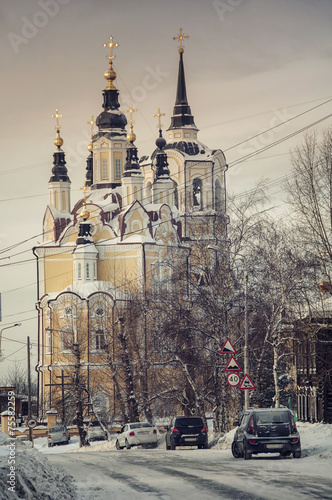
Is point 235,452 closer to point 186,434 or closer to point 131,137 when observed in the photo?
point 186,434

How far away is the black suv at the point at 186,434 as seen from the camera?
96.2 ft

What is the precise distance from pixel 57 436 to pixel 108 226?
2967 centimetres

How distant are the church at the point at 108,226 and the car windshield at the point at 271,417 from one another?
4446 cm

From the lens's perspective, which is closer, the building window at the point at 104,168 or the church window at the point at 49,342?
the church window at the point at 49,342

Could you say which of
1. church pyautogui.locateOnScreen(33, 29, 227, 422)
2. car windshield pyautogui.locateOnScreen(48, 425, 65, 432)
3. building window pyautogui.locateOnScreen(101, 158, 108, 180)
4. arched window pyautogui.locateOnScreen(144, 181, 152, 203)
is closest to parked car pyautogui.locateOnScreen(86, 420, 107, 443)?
car windshield pyautogui.locateOnScreen(48, 425, 65, 432)

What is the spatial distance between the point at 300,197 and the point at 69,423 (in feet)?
125

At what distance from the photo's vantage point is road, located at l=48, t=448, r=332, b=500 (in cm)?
1398

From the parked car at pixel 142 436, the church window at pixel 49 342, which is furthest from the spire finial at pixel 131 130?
the parked car at pixel 142 436

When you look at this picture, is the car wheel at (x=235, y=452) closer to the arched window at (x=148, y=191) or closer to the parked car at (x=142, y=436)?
the parked car at (x=142, y=436)

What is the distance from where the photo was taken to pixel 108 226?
8125cm

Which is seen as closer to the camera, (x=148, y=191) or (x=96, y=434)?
(x=96, y=434)

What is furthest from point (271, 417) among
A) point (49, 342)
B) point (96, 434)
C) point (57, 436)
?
point (49, 342)

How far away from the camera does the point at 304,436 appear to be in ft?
80.8

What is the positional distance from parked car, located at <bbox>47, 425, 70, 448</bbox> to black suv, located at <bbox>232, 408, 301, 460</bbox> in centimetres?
3363
